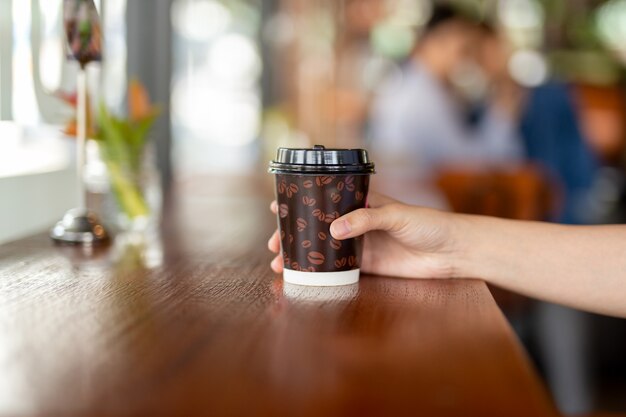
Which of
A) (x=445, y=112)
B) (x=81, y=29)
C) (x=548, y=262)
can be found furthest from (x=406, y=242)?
(x=445, y=112)

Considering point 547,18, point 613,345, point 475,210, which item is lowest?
point 613,345

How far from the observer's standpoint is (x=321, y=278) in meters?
1.03

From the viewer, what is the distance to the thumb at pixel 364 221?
1.00m

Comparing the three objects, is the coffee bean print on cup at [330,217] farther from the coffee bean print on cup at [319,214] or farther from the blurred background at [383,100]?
the blurred background at [383,100]

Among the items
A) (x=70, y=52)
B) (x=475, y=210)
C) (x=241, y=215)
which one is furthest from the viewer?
(x=475, y=210)

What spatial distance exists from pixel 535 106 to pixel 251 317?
311 centimetres

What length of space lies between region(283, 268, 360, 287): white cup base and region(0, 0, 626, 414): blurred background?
692mm

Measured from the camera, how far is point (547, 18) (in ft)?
27.6

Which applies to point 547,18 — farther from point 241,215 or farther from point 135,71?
point 241,215

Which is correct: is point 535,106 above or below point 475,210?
above

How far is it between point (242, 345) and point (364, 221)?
0.30 m

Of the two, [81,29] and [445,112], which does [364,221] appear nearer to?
[81,29]

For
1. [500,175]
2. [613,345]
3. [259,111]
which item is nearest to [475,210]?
[500,175]

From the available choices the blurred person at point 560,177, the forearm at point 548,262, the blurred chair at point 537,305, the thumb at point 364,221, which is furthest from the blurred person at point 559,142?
the thumb at point 364,221
